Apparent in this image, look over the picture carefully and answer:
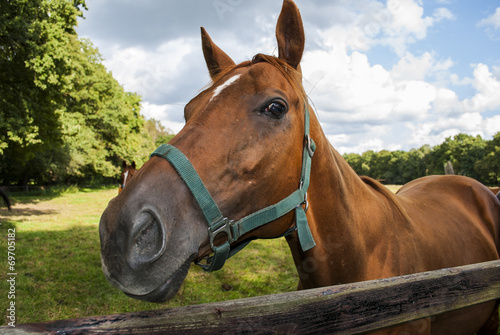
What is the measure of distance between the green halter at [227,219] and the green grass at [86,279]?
356 centimetres

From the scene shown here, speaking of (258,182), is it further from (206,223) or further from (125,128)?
(125,128)

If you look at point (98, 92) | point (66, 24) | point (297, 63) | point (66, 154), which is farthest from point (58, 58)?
point (98, 92)

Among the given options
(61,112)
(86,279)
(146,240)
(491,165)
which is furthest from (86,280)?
(491,165)

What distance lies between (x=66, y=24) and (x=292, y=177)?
1269 cm

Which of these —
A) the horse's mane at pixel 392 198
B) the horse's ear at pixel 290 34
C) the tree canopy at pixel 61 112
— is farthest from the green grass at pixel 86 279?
the tree canopy at pixel 61 112

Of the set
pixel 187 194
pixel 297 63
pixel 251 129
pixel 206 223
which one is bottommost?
pixel 206 223

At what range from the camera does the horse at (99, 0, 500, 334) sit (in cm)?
124

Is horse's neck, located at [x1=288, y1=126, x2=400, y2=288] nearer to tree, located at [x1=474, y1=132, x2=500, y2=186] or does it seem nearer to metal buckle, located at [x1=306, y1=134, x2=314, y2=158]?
metal buckle, located at [x1=306, y1=134, x2=314, y2=158]

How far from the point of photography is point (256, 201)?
158 centimetres

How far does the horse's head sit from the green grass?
3655 millimetres

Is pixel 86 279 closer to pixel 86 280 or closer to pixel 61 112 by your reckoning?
pixel 86 280

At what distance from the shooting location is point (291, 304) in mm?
Answer: 1291

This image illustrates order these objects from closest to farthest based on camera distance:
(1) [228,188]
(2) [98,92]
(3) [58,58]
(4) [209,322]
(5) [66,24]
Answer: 1. (4) [209,322]
2. (1) [228,188]
3. (3) [58,58]
4. (5) [66,24]
5. (2) [98,92]

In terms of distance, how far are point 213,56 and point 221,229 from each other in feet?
4.69
